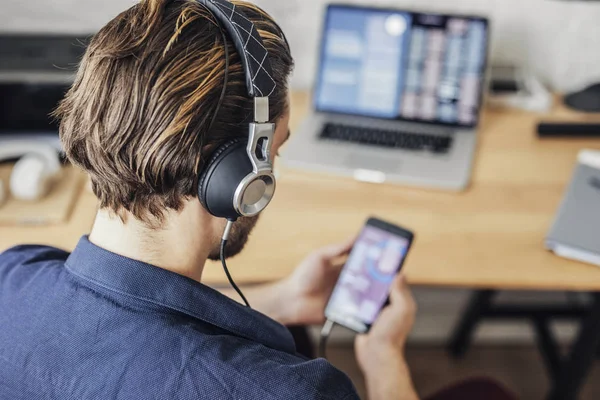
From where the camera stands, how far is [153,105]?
624 mm

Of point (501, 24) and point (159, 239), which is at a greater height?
point (501, 24)

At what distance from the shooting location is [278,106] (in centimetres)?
73

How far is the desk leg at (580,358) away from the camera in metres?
1.31

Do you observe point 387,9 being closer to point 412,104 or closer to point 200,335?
point 412,104

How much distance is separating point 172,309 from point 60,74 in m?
0.79

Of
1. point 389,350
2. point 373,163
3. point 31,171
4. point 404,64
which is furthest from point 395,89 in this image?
point 31,171

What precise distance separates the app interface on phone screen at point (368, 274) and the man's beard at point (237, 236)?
279mm

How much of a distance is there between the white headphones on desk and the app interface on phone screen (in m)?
0.61

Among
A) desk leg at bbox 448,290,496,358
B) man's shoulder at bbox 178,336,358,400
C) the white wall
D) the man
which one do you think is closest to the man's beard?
the man

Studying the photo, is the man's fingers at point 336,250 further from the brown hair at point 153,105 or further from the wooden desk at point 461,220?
the brown hair at point 153,105

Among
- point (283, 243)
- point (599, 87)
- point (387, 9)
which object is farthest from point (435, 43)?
point (283, 243)

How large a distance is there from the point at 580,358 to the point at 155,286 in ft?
3.54

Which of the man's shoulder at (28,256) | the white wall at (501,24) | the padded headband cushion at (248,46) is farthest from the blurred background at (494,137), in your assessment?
the padded headband cushion at (248,46)

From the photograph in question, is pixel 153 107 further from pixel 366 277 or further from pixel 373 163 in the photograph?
pixel 373 163
